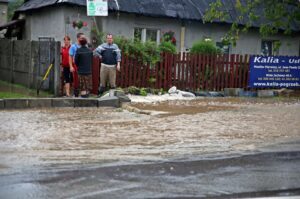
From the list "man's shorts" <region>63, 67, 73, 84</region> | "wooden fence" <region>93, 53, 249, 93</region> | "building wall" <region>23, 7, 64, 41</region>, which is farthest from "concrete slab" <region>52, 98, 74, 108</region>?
"building wall" <region>23, 7, 64, 41</region>

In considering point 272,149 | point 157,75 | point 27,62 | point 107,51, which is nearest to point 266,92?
point 157,75

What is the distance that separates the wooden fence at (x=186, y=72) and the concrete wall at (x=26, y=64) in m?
1.23

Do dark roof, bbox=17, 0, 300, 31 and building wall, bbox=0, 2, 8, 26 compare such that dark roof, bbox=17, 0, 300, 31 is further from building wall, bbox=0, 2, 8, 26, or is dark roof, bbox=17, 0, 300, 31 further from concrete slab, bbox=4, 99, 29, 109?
building wall, bbox=0, 2, 8, 26

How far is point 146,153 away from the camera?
7543 mm

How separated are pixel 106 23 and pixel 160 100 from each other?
5710mm

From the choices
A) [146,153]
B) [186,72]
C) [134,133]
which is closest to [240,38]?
[186,72]

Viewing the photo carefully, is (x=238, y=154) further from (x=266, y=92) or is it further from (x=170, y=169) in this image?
(x=266, y=92)

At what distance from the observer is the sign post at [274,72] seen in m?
17.9

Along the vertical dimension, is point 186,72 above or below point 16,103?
above

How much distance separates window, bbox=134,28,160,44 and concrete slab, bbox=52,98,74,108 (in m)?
8.09

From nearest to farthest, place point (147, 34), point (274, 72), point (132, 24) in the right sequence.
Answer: point (274, 72) < point (132, 24) < point (147, 34)

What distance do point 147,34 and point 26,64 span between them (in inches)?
226

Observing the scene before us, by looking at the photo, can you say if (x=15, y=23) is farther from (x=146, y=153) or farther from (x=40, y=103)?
(x=146, y=153)

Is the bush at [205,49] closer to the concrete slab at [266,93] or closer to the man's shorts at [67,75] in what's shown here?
the concrete slab at [266,93]
